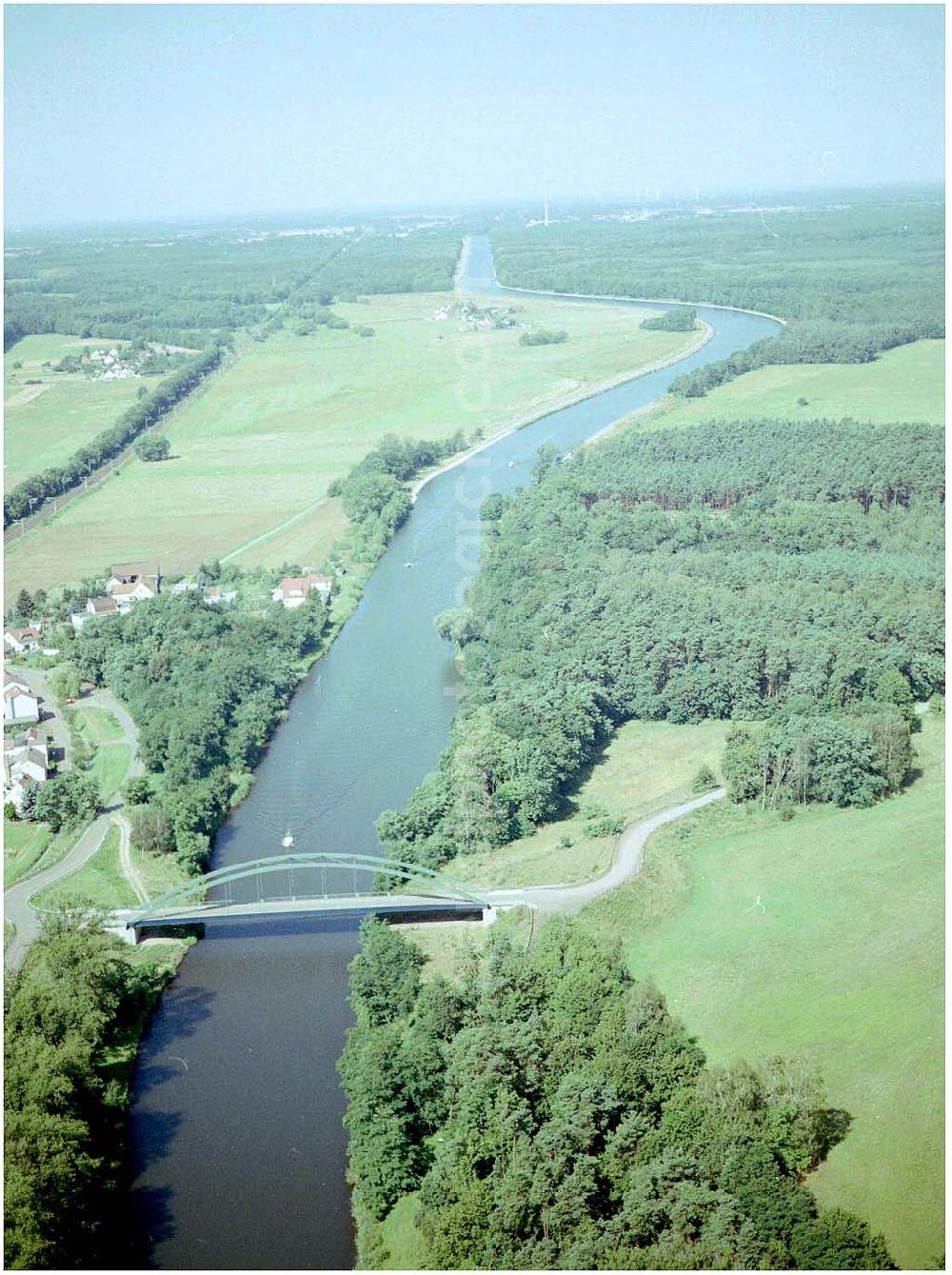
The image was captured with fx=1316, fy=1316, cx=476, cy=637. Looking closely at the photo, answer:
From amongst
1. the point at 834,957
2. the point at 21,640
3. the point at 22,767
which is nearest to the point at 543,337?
the point at 21,640

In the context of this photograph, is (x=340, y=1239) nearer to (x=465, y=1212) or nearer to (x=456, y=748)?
(x=465, y=1212)

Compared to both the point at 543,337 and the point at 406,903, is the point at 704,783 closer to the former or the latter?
the point at 406,903

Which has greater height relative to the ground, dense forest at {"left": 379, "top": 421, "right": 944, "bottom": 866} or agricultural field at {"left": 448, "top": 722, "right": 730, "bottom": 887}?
dense forest at {"left": 379, "top": 421, "right": 944, "bottom": 866}

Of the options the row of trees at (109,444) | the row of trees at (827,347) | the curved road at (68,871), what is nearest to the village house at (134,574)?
the row of trees at (109,444)

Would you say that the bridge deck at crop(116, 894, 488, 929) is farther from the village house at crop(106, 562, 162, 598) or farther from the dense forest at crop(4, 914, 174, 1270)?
the village house at crop(106, 562, 162, 598)

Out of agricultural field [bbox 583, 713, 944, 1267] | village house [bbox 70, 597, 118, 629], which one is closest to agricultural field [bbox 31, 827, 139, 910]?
agricultural field [bbox 583, 713, 944, 1267]
